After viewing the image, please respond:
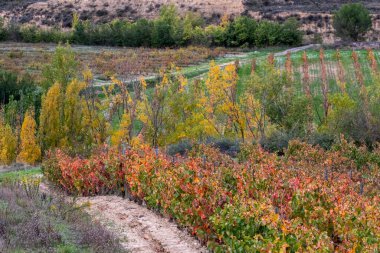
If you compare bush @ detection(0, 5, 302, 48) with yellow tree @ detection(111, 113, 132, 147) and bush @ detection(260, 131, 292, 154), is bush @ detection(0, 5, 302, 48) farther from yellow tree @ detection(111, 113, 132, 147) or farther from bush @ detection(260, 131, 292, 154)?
yellow tree @ detection(111, 113, 132, 147)

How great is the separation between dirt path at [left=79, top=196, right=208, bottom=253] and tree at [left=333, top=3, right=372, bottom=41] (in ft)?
225

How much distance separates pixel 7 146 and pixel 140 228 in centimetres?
1536

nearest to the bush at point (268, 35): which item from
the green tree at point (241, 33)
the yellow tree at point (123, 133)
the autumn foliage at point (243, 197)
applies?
the green tree at point (241, 33)

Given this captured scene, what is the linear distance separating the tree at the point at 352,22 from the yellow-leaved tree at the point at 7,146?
2369 inches

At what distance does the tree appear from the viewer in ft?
262

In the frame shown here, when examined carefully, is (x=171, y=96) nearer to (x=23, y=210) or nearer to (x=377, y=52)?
(x=23, y=210)

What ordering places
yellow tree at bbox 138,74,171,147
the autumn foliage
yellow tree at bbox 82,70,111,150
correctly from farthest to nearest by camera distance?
yellow tree at bbox 138,74,171,147 → yellow tree at bbox 82,70,111,150 → the autumn foliage

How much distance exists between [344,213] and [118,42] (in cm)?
7831

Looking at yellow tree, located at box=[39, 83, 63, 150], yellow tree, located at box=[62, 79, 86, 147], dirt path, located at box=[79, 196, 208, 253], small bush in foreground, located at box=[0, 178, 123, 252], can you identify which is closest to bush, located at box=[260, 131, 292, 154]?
yellow tree, located at box=[62, 79, 86, 147]

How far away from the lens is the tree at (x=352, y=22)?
79.9 meters

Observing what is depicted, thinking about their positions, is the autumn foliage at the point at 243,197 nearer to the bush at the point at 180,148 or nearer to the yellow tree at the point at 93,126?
the bush at the point at 180,148

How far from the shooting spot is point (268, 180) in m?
13.9

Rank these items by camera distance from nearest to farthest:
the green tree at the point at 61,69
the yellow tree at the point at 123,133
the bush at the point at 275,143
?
the yellow tree at the point at 123,133 < the bush at the point at 275,143 < the green tree at the point at 61,69

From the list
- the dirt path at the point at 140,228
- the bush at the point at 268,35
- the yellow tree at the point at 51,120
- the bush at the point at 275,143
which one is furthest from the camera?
the bush at the point at 268,35
